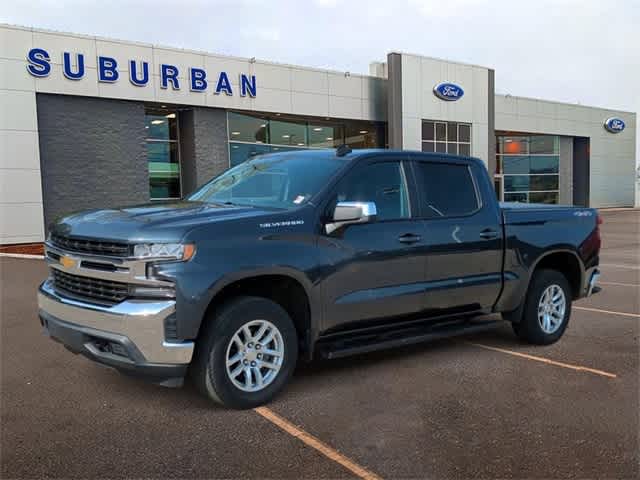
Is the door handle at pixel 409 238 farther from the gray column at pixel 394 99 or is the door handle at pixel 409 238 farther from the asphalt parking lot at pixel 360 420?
the gray column at pixel 394 99

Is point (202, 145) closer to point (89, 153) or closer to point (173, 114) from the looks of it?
point (173, 114)

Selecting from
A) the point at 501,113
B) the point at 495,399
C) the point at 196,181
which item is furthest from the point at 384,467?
the point at 501,113

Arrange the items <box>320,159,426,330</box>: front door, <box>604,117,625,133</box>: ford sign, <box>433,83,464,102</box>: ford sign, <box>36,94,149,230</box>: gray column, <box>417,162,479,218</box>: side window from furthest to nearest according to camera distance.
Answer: <box>604,117,625,133</box>: ford sign, <box>433,83,464,102</box>: ford sign, <box>36,94,149,230</box>: gray column, <box>417,162,479,218</box>: side window, <box>320,159,426,330</box>: front door

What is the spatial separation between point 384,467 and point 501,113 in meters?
33.0

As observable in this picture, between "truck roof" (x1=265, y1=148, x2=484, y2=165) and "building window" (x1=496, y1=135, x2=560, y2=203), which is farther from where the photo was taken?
"building window" (x1=496, y1=135, x2=560, y2=203)

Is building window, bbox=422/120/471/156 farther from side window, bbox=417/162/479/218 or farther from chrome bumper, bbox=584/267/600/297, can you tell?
side window, bbox=417/162/479/218

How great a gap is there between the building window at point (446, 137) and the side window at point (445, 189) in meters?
23.5

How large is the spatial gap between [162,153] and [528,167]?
81.1 feet

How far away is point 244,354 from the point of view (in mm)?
4211

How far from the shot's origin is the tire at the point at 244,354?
4.04m

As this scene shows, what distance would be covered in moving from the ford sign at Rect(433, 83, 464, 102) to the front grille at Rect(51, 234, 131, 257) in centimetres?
2641

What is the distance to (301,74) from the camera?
25.2m

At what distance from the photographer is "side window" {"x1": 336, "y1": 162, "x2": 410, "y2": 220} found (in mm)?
4875

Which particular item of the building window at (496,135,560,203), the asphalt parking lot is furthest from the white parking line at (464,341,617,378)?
the building window at (496,135,560,203)
